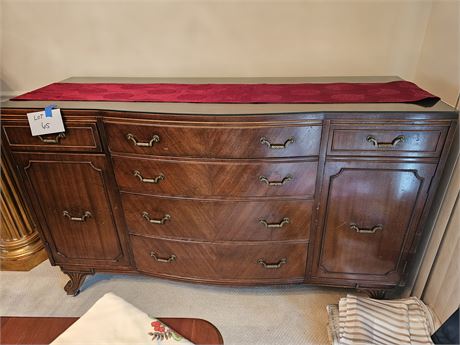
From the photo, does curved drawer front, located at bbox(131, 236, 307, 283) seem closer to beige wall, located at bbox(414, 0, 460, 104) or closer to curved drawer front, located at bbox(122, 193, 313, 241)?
curved drawer front, located at bbox(122, 193, 313, 241)

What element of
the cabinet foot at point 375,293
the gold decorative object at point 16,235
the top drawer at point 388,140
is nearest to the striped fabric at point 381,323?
the cabinet foot at point 375,293

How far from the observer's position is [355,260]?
1.31m

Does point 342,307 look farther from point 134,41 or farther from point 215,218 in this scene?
point 134,41

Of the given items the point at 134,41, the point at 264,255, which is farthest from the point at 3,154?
the point at 264,255

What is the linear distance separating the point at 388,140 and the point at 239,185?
57 cm

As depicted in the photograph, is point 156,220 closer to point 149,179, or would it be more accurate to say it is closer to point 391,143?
point 149,179

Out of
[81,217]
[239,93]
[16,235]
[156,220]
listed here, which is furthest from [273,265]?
[16,235]

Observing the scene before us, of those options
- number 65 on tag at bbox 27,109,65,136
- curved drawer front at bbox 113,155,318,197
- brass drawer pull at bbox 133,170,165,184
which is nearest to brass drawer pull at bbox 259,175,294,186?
curved drawer front at bbox 113,155,318,197

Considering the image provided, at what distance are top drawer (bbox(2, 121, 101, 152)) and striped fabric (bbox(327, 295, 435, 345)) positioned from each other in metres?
1.25

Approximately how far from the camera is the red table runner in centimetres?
117

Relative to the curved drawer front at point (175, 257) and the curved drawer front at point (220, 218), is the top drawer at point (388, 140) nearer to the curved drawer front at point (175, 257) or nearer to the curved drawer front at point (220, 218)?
the curved drawer front at point (220, 218)

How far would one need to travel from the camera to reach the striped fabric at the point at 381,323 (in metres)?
1.21

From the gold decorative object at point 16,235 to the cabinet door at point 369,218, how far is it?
1.62 meters

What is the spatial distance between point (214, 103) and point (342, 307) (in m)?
1.04
